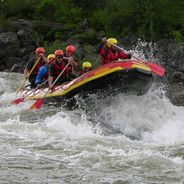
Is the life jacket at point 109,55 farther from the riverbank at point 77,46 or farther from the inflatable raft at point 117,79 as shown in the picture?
the riverbank at point 77,46

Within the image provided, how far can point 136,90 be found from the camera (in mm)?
10930

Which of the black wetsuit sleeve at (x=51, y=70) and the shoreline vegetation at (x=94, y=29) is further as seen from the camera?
the shoreline vegetation at (x=94, y=29)

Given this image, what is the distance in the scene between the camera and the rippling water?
660 centimetres

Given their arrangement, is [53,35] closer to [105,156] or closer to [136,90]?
[136,90]

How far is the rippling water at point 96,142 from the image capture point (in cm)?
660

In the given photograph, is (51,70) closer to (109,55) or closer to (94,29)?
(109,55)

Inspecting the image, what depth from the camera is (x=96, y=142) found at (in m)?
8.32

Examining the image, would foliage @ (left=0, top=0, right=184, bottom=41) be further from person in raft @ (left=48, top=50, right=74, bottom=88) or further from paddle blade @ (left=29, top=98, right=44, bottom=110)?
paddle blade @ (left=29, top=98, right=44, bottom=110)

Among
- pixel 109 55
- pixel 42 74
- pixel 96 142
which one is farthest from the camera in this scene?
pixel 42 74

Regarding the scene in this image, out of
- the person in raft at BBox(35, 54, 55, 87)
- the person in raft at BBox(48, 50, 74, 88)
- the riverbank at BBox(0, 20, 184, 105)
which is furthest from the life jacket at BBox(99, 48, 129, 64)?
the riverbank at BBox(0, 20, 184, 105)

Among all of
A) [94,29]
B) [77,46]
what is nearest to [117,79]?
[77,46]

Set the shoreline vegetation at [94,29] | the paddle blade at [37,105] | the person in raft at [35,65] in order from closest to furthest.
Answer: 1. the paddle blade at [37,105]
2. the person in raft at [35,65]
3. the shoreline vegetation at [94,29]

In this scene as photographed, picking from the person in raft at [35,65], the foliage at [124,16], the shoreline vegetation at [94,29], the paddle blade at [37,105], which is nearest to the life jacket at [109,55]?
the paddle blade at [37,105]

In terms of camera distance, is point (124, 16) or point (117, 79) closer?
point (117, 79)
